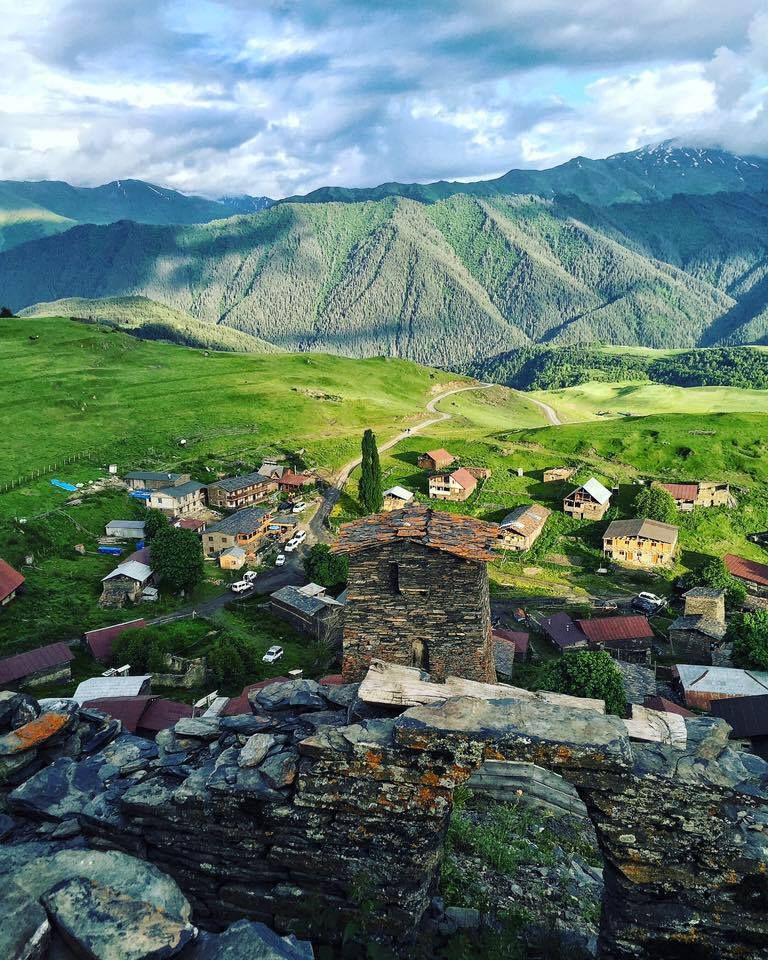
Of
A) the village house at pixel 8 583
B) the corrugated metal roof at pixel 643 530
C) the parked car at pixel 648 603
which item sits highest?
the village house at pixel 8 583

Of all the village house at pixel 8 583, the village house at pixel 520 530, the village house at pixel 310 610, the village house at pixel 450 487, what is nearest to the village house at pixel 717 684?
the village house at pixel 310 610

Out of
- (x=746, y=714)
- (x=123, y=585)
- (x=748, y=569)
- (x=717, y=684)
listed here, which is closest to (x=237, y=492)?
(x=123, y=585)

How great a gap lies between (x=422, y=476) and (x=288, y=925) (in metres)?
99.1

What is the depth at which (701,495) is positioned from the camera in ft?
316

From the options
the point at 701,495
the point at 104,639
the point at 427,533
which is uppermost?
the point at 427,533

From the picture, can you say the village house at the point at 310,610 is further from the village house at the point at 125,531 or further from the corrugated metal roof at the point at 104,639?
the village house at the point at 125,531

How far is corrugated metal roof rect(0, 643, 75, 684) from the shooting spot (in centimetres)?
4931

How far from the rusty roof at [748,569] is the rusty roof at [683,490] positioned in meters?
16.0

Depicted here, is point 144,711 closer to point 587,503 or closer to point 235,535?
point 235,535

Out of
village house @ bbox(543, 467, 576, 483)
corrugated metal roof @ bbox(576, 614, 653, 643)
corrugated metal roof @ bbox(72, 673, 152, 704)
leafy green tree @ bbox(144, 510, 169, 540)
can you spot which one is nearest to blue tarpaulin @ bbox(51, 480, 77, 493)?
leafy green tree @ bbox(144, 510, 169, 540)

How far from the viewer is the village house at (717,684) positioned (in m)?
47.4

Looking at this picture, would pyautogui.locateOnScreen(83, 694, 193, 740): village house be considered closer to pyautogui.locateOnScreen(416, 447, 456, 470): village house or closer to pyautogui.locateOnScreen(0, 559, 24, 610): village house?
pyautogui.locateOnScreen(0, 559, 24, 610): village house

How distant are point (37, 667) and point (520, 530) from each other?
60.6m

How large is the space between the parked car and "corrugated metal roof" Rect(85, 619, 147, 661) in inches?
2205
